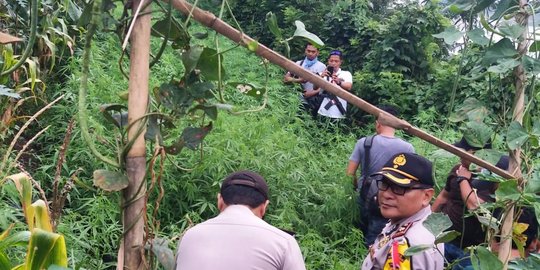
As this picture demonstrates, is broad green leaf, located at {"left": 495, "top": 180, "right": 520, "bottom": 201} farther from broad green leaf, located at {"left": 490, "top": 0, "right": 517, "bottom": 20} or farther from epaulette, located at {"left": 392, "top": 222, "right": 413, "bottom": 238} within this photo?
epaulette, located at {"left": 392, "top": 222, "right": 413, "bottom": 238}

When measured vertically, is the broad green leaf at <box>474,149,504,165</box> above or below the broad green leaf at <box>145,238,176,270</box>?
above

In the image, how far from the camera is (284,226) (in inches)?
155

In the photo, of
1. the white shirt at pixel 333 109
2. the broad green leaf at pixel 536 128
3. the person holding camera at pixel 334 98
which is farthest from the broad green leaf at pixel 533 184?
the white shirt at pixel 333 109

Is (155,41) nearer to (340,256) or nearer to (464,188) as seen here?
(340,256)

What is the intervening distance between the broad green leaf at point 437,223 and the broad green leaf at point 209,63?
2.14 ft

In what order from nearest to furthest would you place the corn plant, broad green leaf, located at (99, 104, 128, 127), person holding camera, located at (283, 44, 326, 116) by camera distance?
broad green leaf, located at (99, 104, 128, 127), the corn plant, person holding camera, located at (283, 44, 326, 116)

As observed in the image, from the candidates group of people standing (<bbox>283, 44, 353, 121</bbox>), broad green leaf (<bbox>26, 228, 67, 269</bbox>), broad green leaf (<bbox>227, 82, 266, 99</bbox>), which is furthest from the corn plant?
group of people standing (<bbox>283, 44, 353, 121</bbox>)

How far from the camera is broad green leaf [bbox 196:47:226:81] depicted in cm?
153

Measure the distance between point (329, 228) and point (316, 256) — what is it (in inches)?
18.6

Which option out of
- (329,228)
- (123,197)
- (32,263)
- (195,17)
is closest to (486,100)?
(195,17)

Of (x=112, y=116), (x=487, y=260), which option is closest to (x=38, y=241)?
(x=112, y=116)

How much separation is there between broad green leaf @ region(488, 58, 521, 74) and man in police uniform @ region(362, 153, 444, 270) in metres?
0.75

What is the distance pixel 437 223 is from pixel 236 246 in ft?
2.20

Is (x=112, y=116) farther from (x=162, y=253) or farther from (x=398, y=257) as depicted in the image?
(x=398, y=257)
